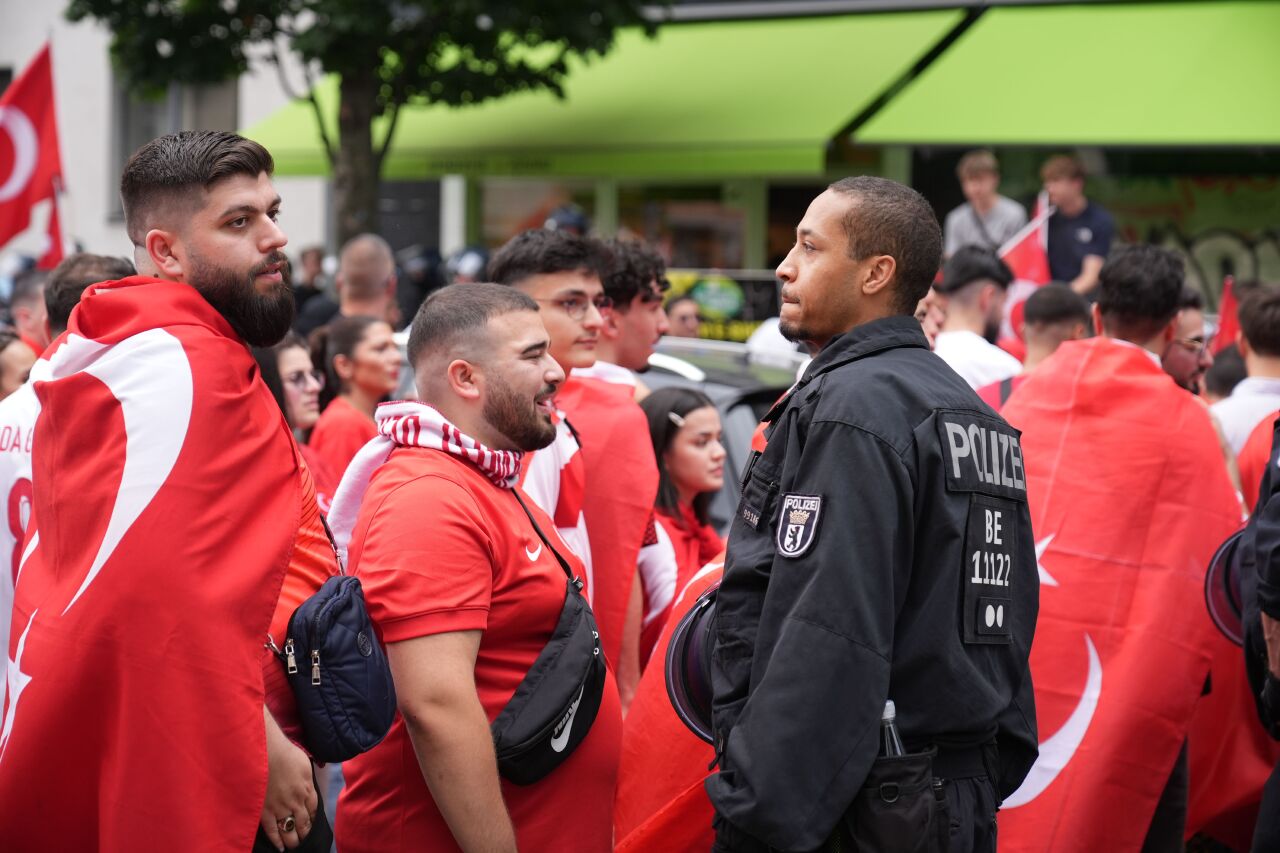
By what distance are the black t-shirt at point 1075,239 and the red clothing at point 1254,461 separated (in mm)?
4405

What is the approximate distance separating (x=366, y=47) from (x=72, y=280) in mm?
9719

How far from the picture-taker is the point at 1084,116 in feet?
39.8

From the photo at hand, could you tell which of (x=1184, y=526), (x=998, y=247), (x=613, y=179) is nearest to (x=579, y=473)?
(x=1184, y=526)

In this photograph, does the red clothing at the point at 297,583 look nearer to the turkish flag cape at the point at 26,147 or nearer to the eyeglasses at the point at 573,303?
the eyeglasses at the point at 573,303

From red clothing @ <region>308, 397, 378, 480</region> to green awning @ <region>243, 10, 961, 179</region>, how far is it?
7683 mm

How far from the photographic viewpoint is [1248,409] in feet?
17.7


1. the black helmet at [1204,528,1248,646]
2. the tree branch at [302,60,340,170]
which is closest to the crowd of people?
the black helmet at [1204,528,1248,646]

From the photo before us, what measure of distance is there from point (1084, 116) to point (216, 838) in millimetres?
11077

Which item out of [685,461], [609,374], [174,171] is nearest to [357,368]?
[609,374]

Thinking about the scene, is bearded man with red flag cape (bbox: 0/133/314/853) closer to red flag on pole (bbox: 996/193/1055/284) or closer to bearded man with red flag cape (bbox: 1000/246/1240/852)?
bearded man with red flag cape (bbox: 1000/246/1240/852)

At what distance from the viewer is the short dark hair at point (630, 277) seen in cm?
497

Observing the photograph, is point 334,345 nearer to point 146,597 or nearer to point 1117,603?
point 1117,603

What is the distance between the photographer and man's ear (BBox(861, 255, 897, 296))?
9.41 feet

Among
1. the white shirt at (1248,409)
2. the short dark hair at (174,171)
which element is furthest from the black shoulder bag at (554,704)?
the white shirt at (1248,409)
